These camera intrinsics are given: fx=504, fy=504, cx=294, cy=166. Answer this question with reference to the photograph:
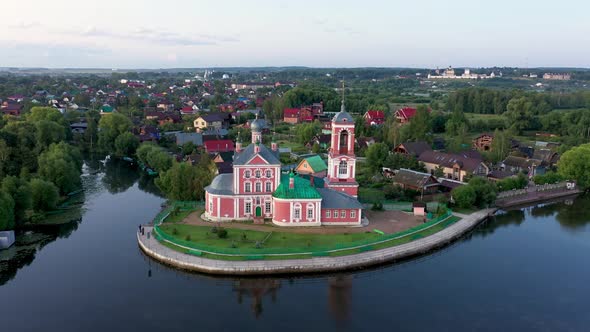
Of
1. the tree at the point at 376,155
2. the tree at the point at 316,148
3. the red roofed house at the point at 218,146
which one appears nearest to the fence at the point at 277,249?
the tree at the point at 376,155

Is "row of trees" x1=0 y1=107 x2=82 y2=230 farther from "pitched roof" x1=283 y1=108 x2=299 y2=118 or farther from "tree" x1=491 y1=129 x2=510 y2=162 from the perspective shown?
"tree" x1=491 y1=129 x2=510 y2=162

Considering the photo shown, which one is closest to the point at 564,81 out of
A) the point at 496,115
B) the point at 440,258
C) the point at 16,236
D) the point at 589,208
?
the point at 496,115

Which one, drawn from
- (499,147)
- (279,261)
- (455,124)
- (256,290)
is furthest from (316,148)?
(256,290)

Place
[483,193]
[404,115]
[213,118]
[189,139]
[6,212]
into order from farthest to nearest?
[404,115] → [213,118] → [189,139] → [483,193] → [6,212]

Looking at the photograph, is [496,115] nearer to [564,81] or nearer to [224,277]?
[224,277]

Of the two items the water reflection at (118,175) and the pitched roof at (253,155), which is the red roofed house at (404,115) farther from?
the pitched roof at (253,155)

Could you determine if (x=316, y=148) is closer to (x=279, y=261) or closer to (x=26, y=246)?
(x=279, y=261)
